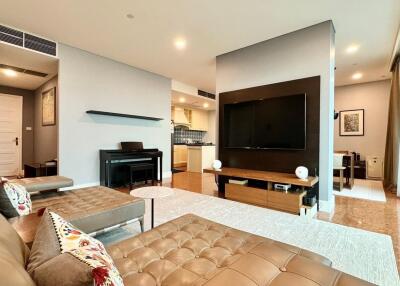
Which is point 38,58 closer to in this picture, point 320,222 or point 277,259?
point 277,259

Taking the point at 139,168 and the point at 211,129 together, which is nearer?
the point at 139,168

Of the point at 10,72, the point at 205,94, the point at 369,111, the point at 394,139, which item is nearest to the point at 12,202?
the point at 10,72

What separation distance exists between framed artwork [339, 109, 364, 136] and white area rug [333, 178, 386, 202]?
1864 mm

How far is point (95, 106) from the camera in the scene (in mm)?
4375

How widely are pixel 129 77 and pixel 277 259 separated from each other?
16.2ft

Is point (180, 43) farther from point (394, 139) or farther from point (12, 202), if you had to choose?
point (394, 139)

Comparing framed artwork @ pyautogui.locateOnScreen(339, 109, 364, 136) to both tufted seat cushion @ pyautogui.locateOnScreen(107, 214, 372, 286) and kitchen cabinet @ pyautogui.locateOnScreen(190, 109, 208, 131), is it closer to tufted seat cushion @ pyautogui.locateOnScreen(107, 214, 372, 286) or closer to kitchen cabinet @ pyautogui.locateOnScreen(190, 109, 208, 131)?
kitchen cabinet @ pyautogui.locateOnScreen(190, 109, 208, 131)

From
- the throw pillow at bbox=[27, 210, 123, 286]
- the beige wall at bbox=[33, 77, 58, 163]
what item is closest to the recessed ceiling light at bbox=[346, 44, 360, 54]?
the throw pillow at bbox=[27, 210, 123, 286]

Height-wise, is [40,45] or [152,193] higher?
[40,45]

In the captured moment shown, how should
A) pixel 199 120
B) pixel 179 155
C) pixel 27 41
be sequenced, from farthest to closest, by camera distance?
1. pixel 199 120
2. pixel 179 155
3. pixel 27 41

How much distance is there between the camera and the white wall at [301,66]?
123 inches

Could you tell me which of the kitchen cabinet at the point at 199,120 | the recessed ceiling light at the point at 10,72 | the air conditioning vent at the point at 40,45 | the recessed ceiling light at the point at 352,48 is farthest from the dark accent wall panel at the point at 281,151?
the kitchen cabinet at the point at 199,120

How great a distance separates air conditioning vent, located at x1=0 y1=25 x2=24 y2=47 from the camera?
3.30 metres

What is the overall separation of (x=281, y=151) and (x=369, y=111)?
437 cm
